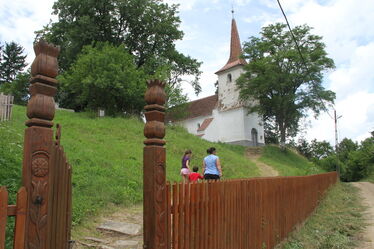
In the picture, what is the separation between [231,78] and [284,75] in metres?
8.69

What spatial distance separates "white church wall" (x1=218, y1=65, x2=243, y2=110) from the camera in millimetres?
40344

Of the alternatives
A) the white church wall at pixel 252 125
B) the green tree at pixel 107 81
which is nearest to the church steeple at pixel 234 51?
the white church wall at pixel 252 125

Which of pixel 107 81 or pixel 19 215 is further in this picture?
pixel 107 81

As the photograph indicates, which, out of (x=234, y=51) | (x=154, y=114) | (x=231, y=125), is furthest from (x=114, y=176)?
(x=234, y=51)

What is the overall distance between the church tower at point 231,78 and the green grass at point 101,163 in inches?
782

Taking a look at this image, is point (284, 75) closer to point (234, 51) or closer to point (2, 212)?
point (234, 51)

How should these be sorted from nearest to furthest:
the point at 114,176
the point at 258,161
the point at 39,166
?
the point at 39,166 < the point at 114,176 < the point at 258,161

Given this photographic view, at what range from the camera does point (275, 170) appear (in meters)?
25.4

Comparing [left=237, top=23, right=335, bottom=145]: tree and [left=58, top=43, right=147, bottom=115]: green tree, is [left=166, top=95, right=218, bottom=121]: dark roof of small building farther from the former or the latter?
[left=58, top=43, right=147, bottom=115]: green tree

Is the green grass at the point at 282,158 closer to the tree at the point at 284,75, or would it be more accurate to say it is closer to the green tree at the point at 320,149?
the tree at the point at 284,75

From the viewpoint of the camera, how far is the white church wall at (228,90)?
40344mm

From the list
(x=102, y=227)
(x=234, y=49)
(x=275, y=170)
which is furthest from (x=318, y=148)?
(x=102, y=227)

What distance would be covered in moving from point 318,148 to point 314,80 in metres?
25.4

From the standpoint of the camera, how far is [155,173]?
9.07ft
